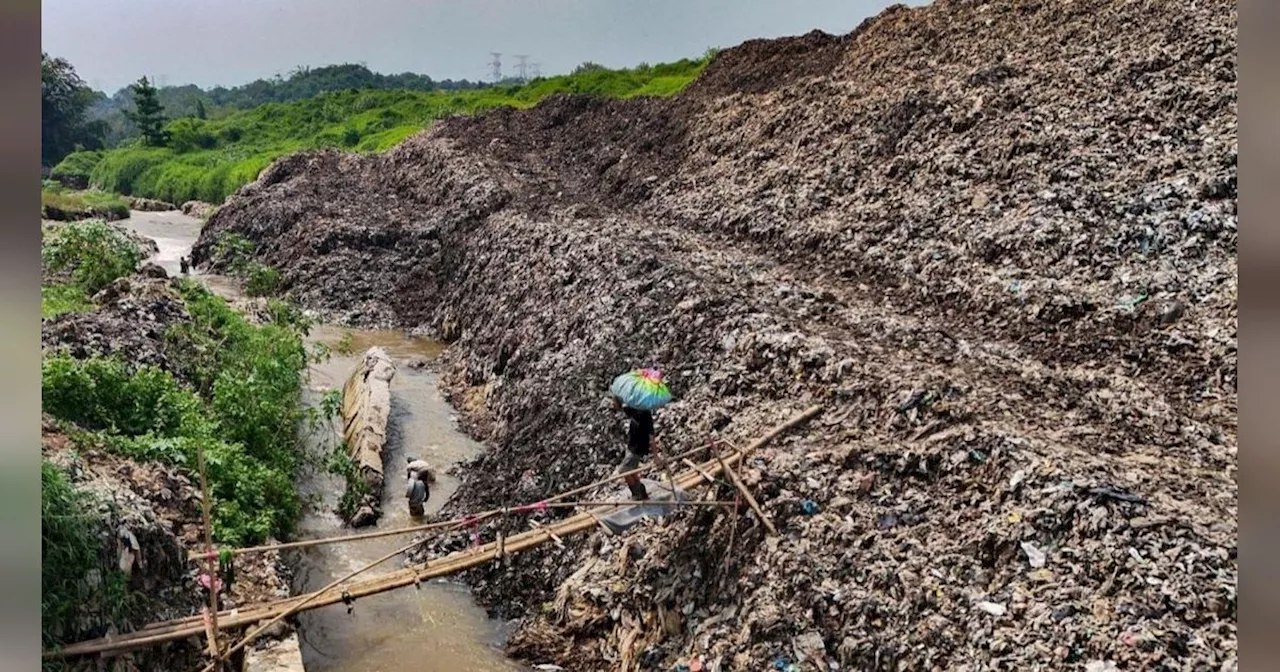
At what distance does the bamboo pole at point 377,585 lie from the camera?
15.5ft

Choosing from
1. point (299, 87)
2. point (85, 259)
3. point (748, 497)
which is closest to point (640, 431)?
point (748, 497)

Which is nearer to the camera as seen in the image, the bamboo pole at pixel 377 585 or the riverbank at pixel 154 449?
the bamboo pole at pixel 377 585

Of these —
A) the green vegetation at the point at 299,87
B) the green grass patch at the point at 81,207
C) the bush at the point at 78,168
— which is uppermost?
the green vegetation at the point at 299,87

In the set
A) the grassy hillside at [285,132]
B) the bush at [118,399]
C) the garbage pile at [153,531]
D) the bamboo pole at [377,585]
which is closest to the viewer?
the bamboo pole at [377,585]

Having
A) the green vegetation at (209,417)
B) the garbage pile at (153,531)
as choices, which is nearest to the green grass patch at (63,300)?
the green vegetation at (209,417)

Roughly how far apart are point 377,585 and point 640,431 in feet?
7.31

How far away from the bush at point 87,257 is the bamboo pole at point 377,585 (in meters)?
9.31

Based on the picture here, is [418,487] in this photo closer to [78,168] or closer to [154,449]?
[154,449]

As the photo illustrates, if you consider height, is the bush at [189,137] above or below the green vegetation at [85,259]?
above

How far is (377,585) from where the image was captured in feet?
18.3

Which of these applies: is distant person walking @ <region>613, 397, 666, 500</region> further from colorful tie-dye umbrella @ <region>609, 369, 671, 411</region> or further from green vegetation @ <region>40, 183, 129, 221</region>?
green vegetation @ <region>40, 183, 129, 221</region>

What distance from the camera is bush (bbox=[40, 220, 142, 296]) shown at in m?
Answer: 12.6

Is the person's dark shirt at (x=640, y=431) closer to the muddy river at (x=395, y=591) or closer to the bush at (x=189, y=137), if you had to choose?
the muddy river at (x=395, y=591)
